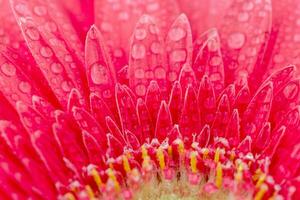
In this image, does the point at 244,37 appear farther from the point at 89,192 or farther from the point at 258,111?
the point at 89,192

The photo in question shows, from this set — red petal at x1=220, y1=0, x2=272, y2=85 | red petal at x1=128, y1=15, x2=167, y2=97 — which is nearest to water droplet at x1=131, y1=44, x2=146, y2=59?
red petal at x1=128, y1=15, x2=167, y2=97

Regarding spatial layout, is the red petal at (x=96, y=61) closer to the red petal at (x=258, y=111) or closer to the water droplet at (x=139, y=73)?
the water droplet at (x=139, y=73)

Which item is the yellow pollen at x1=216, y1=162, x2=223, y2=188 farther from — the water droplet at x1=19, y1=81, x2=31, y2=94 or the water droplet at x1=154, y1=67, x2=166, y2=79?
the water droplet at x1=19, y1=81, x2=31, y2=94

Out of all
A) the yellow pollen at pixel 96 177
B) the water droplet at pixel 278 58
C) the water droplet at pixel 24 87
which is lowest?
the yellow pollen at pixel 96 177

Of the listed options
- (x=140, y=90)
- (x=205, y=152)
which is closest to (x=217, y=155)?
(x=205, y=152)

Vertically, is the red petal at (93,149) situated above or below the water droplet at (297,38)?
below

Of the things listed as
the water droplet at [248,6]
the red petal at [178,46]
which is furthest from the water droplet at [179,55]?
the water droplet at [248,6]
